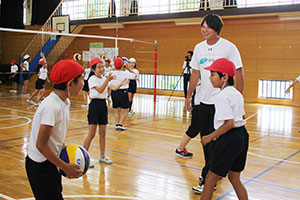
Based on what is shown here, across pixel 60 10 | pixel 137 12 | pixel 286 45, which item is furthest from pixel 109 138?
pixel 60 10

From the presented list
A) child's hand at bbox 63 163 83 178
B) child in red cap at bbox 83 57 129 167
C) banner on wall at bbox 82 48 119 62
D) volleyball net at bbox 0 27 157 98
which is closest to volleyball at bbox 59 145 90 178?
child's hand at bbox 63 163 83 178

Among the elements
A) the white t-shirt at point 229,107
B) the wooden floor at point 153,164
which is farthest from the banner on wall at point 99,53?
the white t-shirt at point 229,107

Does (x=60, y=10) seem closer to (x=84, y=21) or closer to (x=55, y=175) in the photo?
(x=84, y=21)

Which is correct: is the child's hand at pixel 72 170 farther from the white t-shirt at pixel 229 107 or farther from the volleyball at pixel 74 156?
the white t-shirt at pixel 229 107

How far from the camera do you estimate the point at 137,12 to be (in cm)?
1566

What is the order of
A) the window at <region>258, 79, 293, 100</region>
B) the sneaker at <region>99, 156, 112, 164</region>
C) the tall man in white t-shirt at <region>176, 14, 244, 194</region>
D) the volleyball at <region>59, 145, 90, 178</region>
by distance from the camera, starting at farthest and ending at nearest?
the window at <region>258, 79, 293, 100</region> → the sneaker at <region>99, 156, 112, 164</region> → the tall man in white t-shirt at <region>176, 14, 244, 194</region> → the volleyball at <region>59, 145, 90, 178</region>

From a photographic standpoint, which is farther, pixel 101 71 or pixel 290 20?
pixel 290 20

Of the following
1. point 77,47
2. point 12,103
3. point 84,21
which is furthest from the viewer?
point 77,47

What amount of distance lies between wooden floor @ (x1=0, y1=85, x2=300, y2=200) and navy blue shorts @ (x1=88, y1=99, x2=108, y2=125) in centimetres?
61

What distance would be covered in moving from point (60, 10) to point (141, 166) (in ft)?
53.4

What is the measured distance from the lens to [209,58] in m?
3.61

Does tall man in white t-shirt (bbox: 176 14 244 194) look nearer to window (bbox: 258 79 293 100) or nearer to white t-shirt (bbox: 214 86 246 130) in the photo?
white t-shirt (bbox: 214 86 246 130)

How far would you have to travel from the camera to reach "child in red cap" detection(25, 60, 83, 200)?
1.99 m

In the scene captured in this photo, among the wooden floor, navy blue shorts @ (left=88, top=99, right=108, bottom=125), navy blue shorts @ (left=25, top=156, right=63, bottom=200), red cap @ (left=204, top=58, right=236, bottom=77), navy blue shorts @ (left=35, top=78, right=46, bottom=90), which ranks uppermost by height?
red cap @ (left=204, top=58, right=236, bottom=77)
